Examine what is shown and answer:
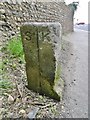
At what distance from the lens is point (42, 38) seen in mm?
2232

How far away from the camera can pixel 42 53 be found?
2316mm

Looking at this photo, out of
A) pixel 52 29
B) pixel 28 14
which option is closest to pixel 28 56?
pixel 52 29

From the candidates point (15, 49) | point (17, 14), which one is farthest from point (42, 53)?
point (17, 14)

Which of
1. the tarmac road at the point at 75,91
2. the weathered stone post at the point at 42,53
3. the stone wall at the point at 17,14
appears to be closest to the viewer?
the weathered stone post at the point at 42,53

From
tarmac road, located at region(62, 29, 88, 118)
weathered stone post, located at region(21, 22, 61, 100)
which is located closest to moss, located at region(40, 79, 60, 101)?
weathered stone post, located at region(21, 22, 61, 100)

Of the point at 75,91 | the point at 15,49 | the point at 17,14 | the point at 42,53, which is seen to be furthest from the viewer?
the point at 17,14

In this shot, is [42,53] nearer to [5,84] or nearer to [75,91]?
[5,84]

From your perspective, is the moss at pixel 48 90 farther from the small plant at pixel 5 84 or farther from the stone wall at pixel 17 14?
the stone wall at pixel 17 14

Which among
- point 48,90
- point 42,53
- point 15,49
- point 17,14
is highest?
point 17,14

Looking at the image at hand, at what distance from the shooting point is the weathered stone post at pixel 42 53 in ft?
7.23

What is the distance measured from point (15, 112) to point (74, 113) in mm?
703

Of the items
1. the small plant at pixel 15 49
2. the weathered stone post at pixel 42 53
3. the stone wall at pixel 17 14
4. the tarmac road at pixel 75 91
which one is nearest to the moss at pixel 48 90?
the weathered stone post at pixel 42 53

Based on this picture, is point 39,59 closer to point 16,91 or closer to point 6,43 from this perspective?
point 16,91

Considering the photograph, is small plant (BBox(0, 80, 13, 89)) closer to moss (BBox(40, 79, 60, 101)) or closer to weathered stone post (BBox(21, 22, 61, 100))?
weathered stone post (BBox(21, 22, 61, 100))
